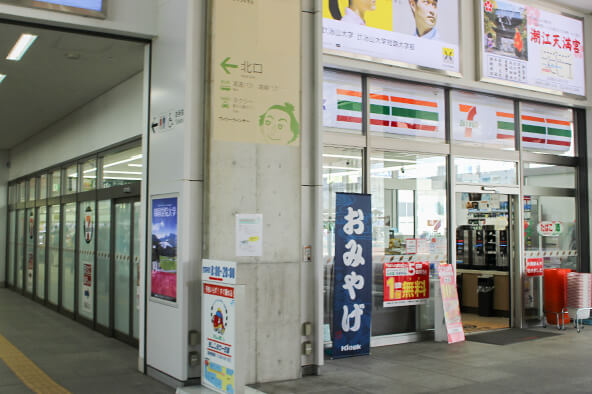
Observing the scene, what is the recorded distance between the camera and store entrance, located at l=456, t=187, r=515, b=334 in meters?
9.98

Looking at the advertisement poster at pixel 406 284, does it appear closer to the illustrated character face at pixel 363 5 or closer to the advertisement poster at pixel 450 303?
the advertisement poster at pixel 450 303

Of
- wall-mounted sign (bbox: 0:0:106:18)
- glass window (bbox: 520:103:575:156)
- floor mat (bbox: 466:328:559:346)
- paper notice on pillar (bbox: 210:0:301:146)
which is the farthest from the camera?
glass window (bbox: 520:103:575:156)

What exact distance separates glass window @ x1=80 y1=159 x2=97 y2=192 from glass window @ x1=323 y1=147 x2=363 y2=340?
385cm

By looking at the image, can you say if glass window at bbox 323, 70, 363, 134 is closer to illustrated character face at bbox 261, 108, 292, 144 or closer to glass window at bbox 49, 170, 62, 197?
illustrated character face at bbox 261, 108, 292, 144

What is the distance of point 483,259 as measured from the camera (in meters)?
10.7

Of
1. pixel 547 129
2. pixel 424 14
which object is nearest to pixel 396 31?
pixel 424 14

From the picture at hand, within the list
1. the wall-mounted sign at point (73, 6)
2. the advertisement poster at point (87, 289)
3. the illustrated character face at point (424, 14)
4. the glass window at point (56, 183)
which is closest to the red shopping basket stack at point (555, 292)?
the illustrated character face at point (424, 14)

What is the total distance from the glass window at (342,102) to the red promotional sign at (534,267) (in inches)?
141

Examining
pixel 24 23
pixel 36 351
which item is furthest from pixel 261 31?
pixel 36 351

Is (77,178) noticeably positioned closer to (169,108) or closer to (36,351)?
(36,351)

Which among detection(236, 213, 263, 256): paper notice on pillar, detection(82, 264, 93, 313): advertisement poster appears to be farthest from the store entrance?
detection(82, 264, 93, 313): advertisement poster

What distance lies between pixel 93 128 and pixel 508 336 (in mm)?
6673

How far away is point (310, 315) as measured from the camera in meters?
5.95

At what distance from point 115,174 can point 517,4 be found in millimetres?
6308
